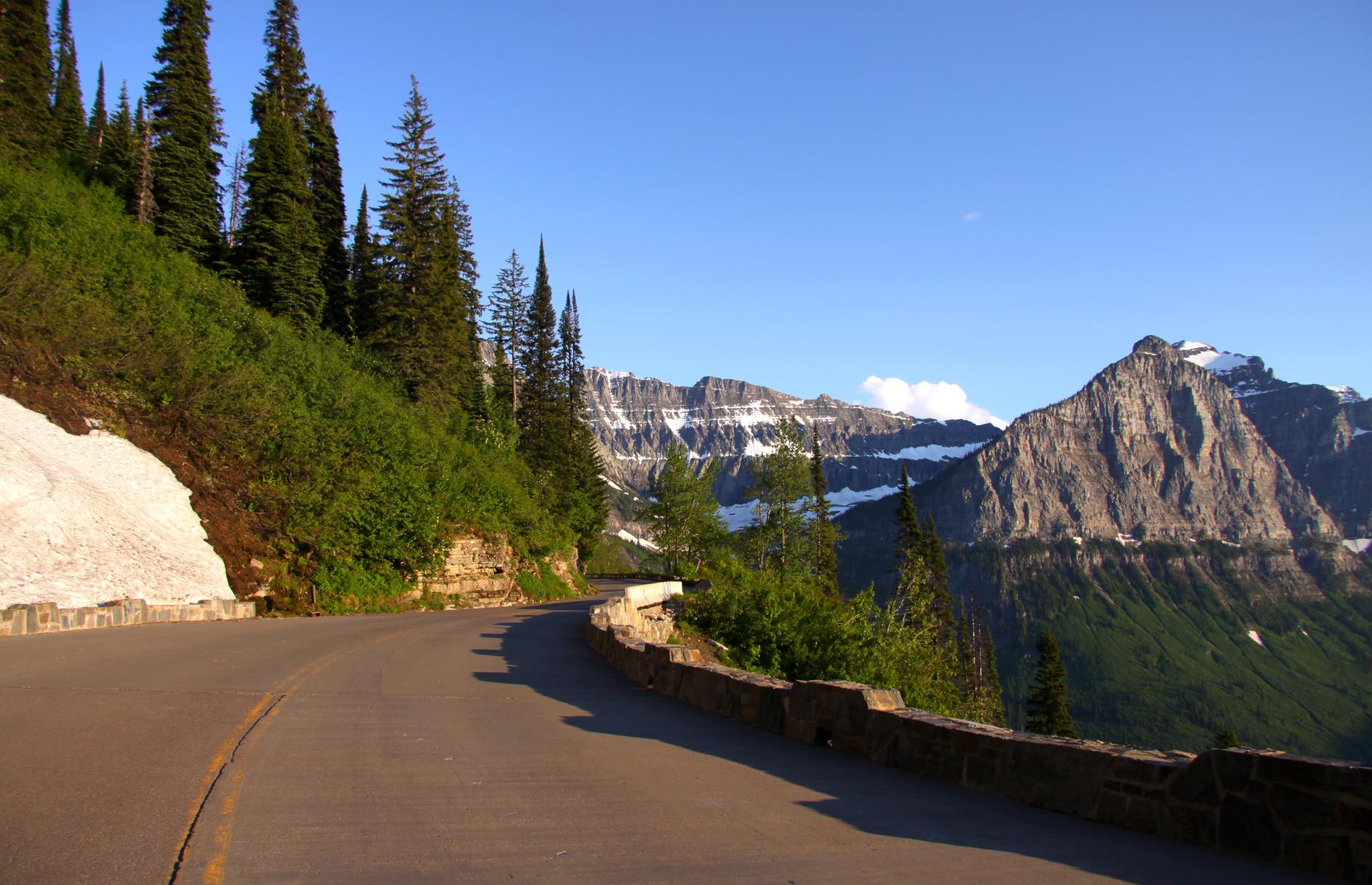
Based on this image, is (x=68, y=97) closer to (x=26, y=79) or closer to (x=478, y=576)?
(x=26, y=79)

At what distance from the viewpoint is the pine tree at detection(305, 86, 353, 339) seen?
50.2m

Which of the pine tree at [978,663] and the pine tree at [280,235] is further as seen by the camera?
the pine tree at [978,663]

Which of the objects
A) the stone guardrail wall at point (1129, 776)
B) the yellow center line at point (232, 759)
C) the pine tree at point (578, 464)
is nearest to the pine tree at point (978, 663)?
the pine tree at point (578, 464)

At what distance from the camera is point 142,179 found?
41688 millimetres

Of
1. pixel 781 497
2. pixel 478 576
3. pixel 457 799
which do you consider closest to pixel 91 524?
pixel 478 576

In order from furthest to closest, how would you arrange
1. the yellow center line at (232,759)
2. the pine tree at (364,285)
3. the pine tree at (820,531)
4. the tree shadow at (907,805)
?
the pine tree at (820,531) → the pine tree at (364,285) → the tree shadow at (907,805) → the yellow center line at (232,759)

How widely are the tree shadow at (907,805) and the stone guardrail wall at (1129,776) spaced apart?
140 millimetres

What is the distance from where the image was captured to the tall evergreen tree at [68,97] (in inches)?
2008

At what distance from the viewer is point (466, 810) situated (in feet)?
20.3

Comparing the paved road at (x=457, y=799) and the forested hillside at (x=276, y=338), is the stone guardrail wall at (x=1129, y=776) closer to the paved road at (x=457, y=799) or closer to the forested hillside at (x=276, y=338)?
the paved road at (x=457, y=799)

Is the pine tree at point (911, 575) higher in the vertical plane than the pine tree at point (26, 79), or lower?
lower

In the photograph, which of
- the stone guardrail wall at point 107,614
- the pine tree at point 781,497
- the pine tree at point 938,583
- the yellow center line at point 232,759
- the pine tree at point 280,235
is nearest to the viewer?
the yellow center line at point 232,759

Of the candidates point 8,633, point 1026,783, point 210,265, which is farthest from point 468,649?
point 210,265

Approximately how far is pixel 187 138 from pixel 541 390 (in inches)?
1054
